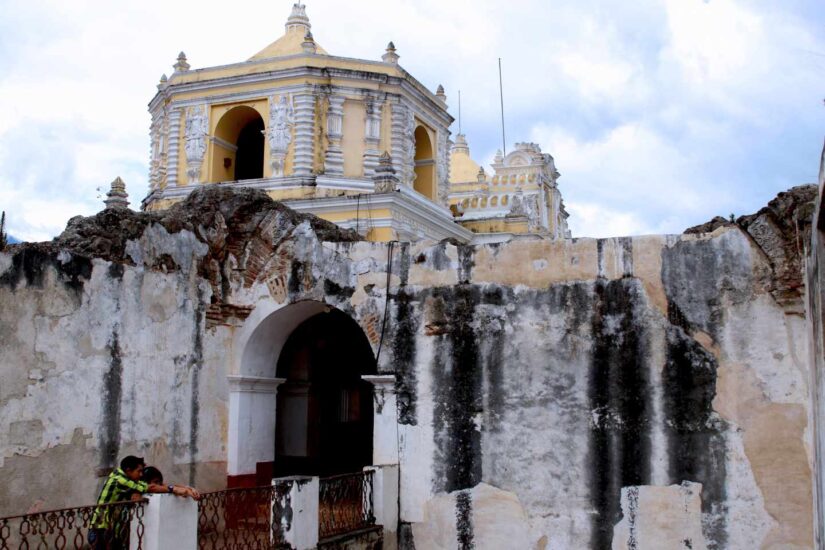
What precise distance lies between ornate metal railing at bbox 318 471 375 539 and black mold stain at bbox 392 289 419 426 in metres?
0.80

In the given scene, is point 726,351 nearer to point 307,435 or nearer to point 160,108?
point 307,435

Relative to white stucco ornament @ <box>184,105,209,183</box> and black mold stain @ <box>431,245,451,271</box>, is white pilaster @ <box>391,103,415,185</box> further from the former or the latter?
black mold stain @ <box>431,245,451,271</box>

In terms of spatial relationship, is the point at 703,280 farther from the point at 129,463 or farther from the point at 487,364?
the point at 129,463

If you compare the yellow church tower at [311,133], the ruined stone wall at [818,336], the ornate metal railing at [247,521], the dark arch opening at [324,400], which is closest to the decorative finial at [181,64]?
the yellow church tower at [311,133]

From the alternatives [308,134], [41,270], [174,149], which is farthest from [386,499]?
[174,149]

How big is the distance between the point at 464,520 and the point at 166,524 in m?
3.29

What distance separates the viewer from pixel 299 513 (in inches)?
318

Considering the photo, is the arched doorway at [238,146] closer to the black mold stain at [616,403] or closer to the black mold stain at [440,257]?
the black mold stain at [440,257]

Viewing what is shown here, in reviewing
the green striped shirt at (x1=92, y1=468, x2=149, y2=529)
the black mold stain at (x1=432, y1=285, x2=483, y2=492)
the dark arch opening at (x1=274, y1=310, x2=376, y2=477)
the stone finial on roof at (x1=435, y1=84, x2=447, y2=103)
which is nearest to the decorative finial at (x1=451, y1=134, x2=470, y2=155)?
the stone finial on roof at (x1=435, y1=84, x2=447, y2=103)

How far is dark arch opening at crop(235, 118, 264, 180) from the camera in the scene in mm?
25422

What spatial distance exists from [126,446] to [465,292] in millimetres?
3700

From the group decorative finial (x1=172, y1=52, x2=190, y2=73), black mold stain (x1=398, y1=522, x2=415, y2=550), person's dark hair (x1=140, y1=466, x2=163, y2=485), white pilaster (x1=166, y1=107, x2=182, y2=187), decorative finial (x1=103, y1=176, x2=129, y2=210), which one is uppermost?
decorative finial (x1=172, y1=52, x2=190, y2=73)

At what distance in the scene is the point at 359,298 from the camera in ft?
→ 32.0

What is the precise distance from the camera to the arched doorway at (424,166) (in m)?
26.1
